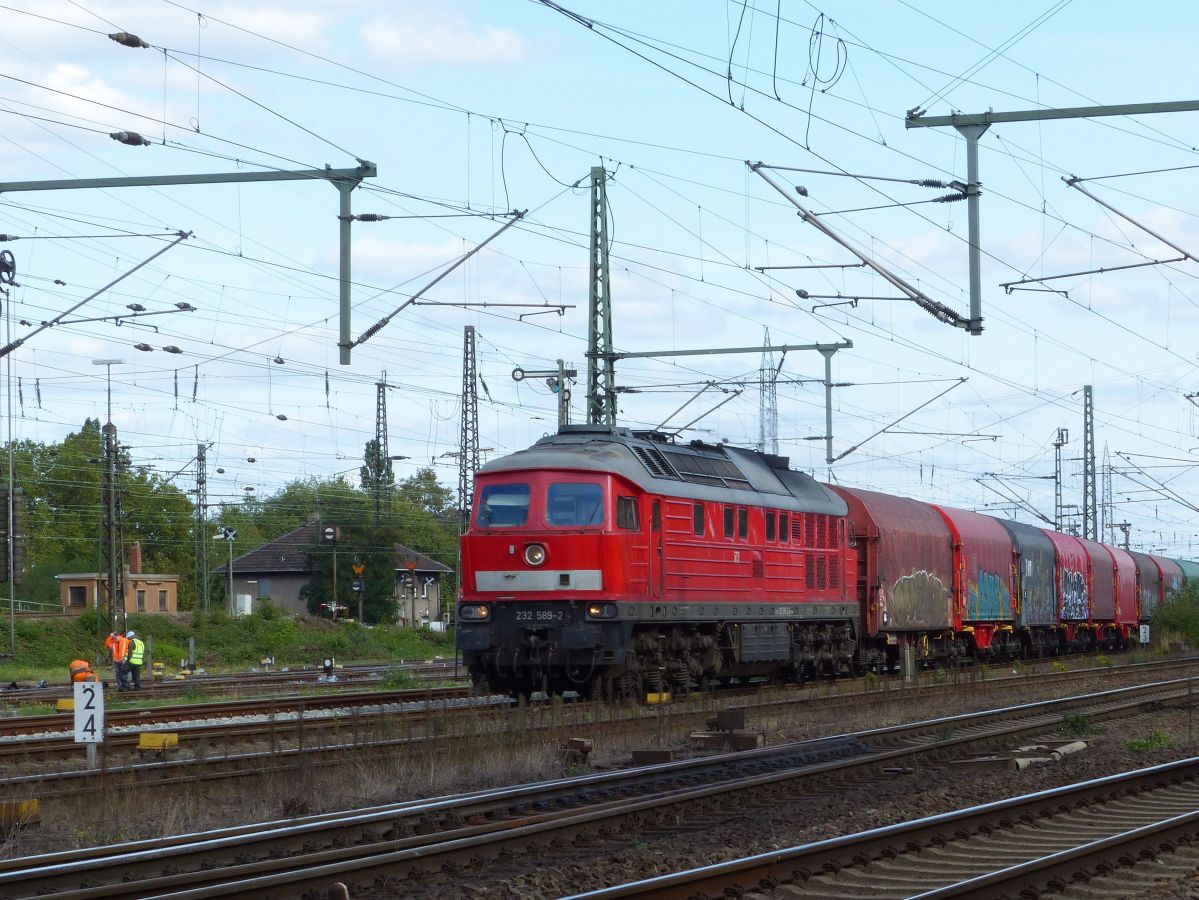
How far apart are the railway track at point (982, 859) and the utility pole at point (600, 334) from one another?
1910cm

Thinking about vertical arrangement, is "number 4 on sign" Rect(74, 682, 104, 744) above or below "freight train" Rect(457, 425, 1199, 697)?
below

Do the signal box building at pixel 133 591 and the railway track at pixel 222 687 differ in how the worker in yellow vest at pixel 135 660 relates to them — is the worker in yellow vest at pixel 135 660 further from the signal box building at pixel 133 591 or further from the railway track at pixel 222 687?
the signal box building at pixel 133 591

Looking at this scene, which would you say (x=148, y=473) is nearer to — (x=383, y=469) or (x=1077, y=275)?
(x=383, y=469)

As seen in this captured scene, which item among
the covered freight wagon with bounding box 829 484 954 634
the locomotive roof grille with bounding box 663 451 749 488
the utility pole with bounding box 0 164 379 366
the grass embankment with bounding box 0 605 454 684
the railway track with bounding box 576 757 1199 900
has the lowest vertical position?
the grass embankment with bounding box 0 605 454 684

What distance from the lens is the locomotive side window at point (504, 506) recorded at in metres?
23.5

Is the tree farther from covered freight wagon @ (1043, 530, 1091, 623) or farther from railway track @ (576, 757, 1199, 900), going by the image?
railway track @ (576, 757, 1199, 900)

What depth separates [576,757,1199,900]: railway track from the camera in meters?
9.66

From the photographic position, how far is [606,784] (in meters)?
15.0

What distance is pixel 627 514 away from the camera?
2344cm

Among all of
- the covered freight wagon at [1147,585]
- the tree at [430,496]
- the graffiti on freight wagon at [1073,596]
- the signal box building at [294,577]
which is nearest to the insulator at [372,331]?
the graffiti on freight wagon at [1073,596]

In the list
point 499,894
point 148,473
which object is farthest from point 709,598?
point 148,473

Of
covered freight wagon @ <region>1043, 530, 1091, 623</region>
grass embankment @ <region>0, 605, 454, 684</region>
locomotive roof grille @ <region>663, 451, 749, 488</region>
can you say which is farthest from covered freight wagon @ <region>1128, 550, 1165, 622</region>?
locomotive roof grille @ <region>663, 451, 749, 488</region>

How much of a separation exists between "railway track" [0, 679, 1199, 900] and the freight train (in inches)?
233

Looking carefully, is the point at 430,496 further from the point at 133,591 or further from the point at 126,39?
the point at 126,39
